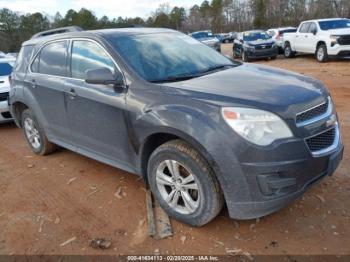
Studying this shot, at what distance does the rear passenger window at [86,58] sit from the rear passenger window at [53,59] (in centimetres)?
23

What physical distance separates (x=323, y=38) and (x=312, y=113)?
44.0ft

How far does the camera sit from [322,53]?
15.4 m

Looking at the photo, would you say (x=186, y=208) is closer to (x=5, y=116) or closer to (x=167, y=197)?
(x=167, y=197)

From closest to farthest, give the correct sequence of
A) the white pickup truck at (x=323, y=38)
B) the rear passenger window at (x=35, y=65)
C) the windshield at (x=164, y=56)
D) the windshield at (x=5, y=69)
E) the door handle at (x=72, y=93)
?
the windshield at (x=164, y=56)
the door handle at (x=72, y=93)
the rear passenger window at (x=35, y=65)
the windshield at (x=5, y=69)
the white pickup truck at (x=323, y=38)

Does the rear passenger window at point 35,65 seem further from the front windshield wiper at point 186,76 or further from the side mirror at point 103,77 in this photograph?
the front windshield wiper at point 186,76

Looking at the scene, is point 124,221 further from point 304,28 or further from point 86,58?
point 304,28

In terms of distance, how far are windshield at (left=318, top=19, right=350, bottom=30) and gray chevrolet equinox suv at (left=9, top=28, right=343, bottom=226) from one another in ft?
42.2

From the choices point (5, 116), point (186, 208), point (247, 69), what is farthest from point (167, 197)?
point (5, 116)

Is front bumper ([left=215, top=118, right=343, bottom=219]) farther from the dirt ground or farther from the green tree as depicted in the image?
the green tree

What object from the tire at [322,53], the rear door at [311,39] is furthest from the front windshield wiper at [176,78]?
the rear door at [311,39]

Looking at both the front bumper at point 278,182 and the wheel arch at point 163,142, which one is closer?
the front bumper at point 278,182

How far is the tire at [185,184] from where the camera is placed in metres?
3.02

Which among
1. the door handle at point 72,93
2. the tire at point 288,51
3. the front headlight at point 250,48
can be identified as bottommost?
the tire at point 288,51

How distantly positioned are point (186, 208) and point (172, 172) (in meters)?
0.36
